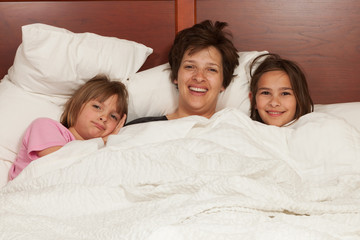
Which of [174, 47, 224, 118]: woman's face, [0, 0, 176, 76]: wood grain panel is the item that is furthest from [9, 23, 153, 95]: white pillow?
[174, 47, 224, 118]: woman's face

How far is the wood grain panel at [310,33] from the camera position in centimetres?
188

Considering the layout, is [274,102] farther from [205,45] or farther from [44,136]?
[44,136]

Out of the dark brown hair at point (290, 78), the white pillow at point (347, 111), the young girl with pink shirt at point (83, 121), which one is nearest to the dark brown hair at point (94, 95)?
the young girl with pink shirt at point (83, 121)

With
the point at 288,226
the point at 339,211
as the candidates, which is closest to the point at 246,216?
the point at 288,226

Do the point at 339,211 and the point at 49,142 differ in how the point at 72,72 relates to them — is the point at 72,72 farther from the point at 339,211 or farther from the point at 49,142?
the point at 339,211

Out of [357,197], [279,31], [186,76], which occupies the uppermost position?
[279,31]

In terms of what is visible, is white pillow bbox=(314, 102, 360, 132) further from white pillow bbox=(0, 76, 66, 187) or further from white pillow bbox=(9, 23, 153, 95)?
white pillow bbox=(0, 76, 66, 187)

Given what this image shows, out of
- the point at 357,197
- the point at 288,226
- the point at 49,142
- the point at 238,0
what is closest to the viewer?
the point at 288,226

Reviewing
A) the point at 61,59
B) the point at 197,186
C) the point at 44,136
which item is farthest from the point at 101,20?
the point at 197,186

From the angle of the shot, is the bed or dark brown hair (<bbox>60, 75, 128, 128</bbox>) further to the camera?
dark brown hair (<bbox>60, 75, 128, 128</bbox>)

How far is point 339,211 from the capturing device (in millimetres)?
1009

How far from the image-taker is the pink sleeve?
4.66 ft

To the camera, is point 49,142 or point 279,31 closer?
point 49,142

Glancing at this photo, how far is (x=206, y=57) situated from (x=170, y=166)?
0.71 metres
